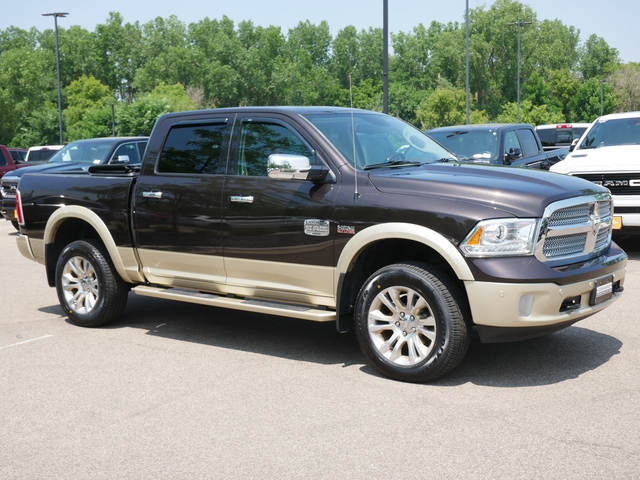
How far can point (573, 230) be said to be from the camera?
5.48m

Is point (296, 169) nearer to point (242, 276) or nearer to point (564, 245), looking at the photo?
point (242, 276)

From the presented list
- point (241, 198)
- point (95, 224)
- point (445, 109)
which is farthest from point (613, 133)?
point (445, 109)

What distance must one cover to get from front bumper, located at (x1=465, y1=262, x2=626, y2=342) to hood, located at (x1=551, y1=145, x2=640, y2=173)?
19.4 feet

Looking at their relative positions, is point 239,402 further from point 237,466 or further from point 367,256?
point 367,256

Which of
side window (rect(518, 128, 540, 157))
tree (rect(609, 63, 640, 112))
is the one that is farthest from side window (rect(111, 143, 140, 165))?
tree (rect(609, 63, 640, 112))

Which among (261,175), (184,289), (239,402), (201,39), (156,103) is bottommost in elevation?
Result: (239,402)

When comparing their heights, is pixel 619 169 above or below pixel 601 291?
above

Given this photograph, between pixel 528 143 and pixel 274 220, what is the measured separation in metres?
9.39

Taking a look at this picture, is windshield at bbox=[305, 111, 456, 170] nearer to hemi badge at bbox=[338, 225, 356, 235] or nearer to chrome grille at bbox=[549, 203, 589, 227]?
hemi badge at bbox=[338, 225, 356, 235]

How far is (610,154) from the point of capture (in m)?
11.2

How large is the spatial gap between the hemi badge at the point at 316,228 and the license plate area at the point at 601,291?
6.17 ft

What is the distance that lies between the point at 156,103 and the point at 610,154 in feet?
179

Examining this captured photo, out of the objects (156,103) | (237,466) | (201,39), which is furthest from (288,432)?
(201,39)

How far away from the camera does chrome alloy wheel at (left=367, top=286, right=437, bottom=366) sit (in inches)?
216
